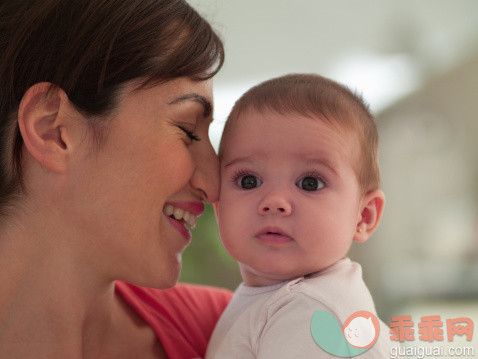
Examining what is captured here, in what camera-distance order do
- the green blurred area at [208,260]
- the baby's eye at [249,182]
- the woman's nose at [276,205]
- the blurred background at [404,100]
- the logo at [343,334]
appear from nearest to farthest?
the logo at [343,334] → the woman's nose at [276,205] → the baby's eye at [249,182] → the green blurred area at [208,260] → the blurred background at [404,100]

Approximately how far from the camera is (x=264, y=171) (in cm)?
125

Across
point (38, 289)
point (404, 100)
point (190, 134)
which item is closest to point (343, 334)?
point (190, 134)

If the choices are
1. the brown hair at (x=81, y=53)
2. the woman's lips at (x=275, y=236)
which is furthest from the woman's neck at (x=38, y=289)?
the woman's lips at (x=275, y=236)

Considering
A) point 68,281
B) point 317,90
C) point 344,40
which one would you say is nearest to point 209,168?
point 317,90

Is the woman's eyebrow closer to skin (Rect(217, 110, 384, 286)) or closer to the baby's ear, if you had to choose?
skin (Rect(217, 110, 384, 286))

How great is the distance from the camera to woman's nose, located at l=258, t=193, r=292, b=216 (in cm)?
117

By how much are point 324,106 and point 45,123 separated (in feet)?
2.21

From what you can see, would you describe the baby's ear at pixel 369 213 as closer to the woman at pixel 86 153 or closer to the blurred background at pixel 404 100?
the woman at pixel 86 153

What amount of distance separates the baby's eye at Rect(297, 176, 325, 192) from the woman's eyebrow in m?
0.33

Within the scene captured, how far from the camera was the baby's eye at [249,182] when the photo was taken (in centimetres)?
128

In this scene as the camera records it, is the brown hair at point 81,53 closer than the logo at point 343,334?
No

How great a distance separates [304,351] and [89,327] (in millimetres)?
664

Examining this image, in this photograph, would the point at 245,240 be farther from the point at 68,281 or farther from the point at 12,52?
the point at 12,52

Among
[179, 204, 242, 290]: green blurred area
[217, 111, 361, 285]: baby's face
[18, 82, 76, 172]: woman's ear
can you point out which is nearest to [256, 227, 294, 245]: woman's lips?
[217, 111, 361, 285]: baby's face
